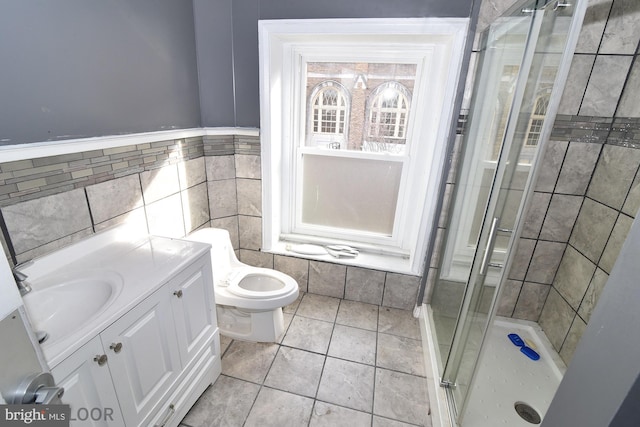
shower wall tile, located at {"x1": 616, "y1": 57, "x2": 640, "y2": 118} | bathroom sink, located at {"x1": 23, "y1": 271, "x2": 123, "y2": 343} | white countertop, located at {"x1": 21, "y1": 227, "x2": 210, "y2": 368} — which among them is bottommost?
bathroom sink, located at {"x1": 23, "y1": 271, "x2": 123, "y2": 343}

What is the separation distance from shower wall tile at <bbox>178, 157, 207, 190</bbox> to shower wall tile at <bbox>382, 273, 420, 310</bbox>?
148 cm

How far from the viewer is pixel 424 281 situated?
2.08m

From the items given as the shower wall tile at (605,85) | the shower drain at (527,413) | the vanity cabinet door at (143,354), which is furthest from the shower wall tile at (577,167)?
the vanity cabinet door at (143,354)

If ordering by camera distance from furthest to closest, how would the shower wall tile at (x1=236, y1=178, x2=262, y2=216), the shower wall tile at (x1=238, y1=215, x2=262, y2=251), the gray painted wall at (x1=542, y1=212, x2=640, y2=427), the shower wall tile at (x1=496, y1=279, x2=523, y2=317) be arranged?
the shower wall tile at (x1=238, y1=215, x2=262, y2=251) → the shower wall tile at (x1=236, y1=178, x2=262, y2=216) → the shower wall tile at (x1=496, y1=279, x2=523, y2=317) → the gray painted wall at (x1=542, y1=212, x2=640, y2=427)

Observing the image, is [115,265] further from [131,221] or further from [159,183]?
[159,183]

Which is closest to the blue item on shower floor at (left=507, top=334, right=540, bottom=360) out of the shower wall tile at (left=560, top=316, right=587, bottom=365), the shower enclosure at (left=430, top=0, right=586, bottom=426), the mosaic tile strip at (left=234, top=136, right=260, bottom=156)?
the shower wall tile at (left=560, top=316, right=587, bottom=365)

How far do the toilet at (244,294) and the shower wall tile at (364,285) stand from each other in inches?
21.9

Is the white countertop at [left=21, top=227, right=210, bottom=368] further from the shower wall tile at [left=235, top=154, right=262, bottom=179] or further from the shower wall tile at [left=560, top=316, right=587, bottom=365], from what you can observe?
the shower wall tile at [left=560, top=316, right=587, bottom=365]

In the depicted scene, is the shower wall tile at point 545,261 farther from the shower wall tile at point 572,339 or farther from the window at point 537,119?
the window at point 537,119

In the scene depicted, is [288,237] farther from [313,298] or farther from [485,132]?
[485,132]

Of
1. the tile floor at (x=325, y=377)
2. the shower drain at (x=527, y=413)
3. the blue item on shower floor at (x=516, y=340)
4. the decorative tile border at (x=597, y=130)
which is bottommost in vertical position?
the tile floor at (x=325, y=377)

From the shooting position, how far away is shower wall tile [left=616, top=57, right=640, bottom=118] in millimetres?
1435

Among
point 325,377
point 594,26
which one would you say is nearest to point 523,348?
point 325,377

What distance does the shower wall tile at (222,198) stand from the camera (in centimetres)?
204
